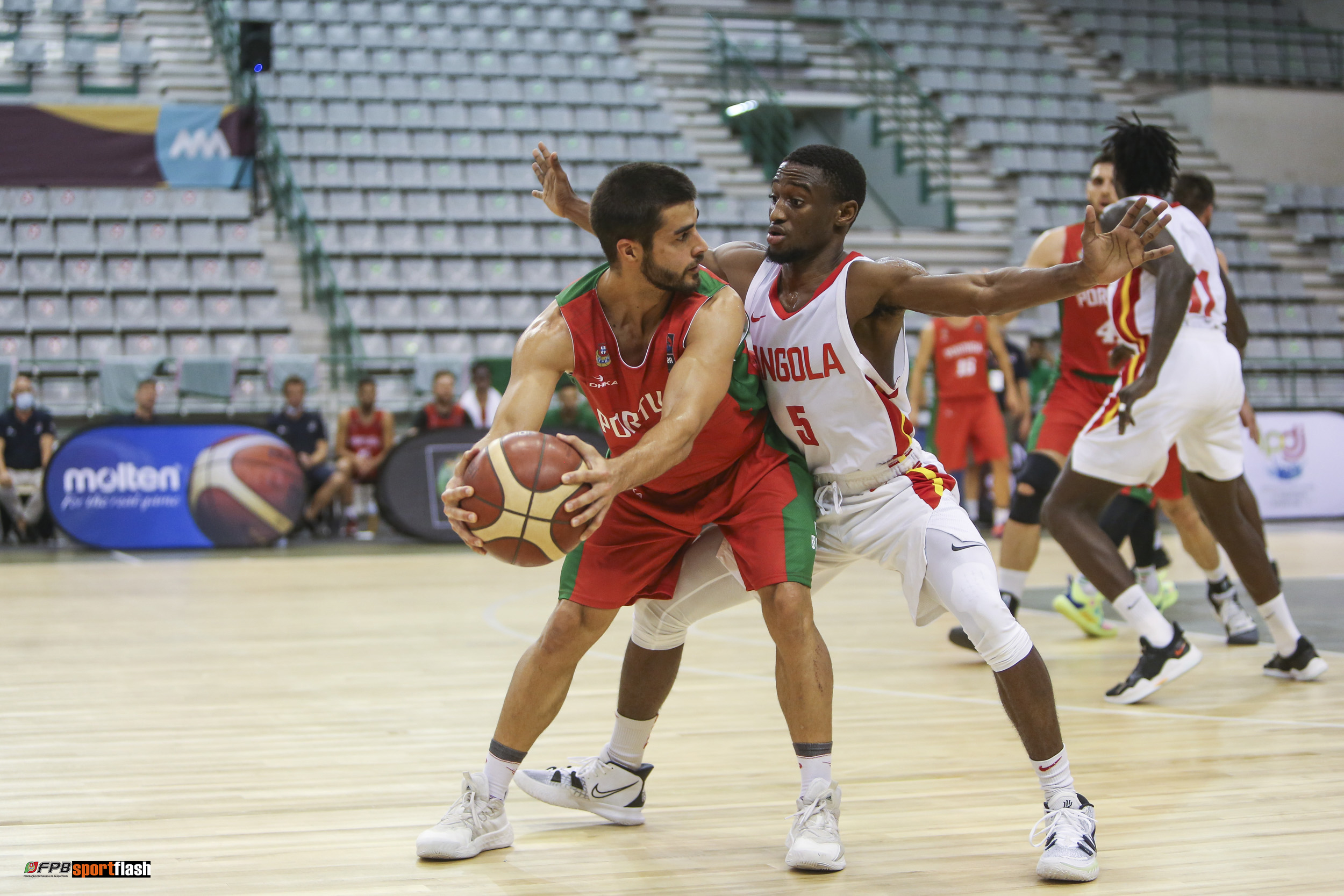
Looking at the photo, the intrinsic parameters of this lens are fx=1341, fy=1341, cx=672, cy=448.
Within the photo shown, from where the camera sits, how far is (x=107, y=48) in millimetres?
15117

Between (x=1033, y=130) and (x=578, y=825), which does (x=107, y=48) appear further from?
(x=578, y=825)

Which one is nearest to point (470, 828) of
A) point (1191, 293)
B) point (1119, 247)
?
point (1119, 247)

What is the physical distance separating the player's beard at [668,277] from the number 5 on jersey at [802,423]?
1.28 ft

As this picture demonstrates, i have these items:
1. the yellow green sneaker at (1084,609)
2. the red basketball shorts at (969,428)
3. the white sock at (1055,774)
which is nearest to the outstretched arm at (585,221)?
the white sock at (1055,774)

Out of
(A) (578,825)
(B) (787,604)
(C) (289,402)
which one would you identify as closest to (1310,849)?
(B) (787,604)

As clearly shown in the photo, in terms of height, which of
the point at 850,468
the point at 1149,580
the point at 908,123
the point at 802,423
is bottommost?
the point at 1149,580

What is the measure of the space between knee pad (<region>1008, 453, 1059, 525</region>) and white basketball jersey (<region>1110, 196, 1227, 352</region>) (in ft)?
2.34

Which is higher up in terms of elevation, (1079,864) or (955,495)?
(955,495)

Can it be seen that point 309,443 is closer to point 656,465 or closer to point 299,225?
point 299,225

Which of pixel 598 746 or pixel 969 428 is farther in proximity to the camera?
pixel 969 428

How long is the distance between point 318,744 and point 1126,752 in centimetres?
229

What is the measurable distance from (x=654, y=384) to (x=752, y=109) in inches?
532

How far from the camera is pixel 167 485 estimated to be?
9820mm

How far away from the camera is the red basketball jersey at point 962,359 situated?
9.58 metres
